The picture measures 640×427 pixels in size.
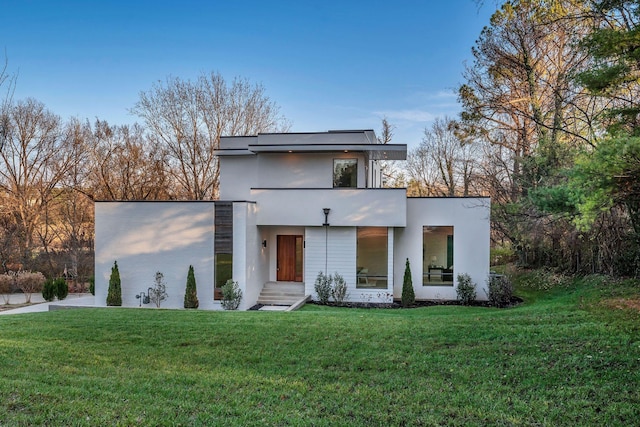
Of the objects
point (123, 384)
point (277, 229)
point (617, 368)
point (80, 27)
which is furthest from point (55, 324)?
point (80, 27)

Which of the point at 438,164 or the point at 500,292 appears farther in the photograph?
the point at 438,164

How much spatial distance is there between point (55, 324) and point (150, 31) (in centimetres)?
1404

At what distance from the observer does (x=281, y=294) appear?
576 inches

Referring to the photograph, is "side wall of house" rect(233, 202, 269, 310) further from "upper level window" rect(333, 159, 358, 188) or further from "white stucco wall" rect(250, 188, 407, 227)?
"upper level window" rect(333, 159, 358, 188)

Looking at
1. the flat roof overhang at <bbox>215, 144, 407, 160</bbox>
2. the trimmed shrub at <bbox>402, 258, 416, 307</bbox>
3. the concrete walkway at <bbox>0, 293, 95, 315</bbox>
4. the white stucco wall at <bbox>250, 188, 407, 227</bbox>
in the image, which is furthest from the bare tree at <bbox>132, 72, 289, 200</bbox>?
the trimmed shrub at <bbox>402, 258, 416, 307</bbox>

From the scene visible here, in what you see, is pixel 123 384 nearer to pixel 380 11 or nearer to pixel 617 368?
pixel 617 368

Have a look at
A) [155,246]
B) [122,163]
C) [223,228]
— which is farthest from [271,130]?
[155,246]

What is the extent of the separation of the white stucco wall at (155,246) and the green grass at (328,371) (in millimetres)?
5198

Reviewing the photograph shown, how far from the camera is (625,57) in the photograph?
6.48 m

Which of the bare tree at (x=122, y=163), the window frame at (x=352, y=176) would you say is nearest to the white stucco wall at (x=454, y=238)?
the window frame at (x=352, y=176)

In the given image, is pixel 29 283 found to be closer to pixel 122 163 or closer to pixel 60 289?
pixel 60 289

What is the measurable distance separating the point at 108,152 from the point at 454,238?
878 inches

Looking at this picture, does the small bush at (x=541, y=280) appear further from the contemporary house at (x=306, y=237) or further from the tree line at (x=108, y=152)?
the tree line at (x=108, y=152)

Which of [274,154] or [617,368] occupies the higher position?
[274,154]
